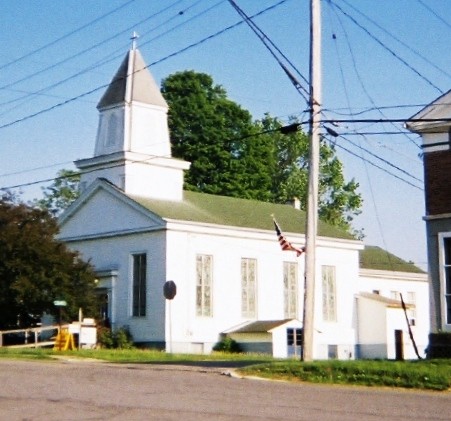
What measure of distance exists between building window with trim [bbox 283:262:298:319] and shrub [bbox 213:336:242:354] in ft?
12.9

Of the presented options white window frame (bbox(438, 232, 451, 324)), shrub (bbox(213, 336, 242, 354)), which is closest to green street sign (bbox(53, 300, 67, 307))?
shrub (bbox(213, 336, 242, 354))

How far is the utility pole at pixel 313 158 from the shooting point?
2547 centimetres

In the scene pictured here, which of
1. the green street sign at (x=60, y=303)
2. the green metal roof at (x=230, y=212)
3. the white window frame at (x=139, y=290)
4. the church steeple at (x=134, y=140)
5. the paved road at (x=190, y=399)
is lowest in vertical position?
the paved road at (x=190, y=399)

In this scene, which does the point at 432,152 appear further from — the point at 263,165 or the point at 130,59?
the point at 263,165

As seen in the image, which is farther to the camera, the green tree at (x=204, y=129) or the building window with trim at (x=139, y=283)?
the green tree at (x=204, y=129)

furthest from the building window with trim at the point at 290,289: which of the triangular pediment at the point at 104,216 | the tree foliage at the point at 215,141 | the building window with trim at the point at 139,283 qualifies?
the tree foliage at the point at 215,141

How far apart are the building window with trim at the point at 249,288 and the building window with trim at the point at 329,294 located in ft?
13.3

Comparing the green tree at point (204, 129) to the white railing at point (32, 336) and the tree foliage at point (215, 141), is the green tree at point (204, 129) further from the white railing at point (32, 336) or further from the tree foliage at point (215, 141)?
the white railing at point (32, 336)

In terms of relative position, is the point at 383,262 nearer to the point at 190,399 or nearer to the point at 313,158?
the point at 313,158

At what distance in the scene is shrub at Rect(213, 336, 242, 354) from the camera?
145 ft

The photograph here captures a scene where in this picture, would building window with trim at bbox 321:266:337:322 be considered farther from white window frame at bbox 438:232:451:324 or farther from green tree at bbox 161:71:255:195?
white window frame at bbox 438:232:451:324

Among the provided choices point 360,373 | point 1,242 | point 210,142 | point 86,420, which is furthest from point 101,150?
point 86,420

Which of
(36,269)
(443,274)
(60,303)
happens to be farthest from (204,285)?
(443,274)

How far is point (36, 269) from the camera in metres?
41.1
